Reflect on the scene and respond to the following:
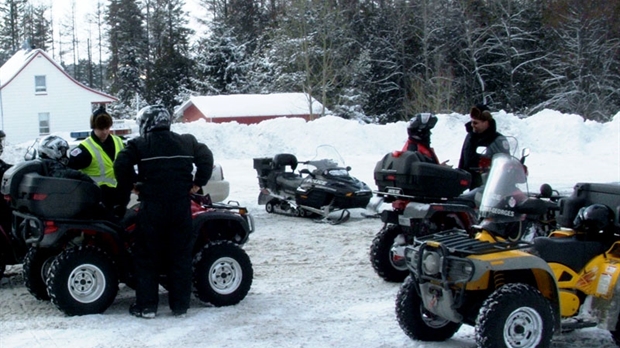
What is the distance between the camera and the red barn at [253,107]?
1807 inches

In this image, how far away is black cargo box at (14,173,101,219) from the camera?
7.47m

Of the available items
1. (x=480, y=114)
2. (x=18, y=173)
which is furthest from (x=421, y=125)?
(x=18, y=173)

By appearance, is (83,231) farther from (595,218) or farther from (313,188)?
(313,188)

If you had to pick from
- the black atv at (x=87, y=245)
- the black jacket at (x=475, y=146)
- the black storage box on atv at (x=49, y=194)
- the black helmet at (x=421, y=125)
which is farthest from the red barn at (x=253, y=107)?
the black storage box on atv at (x=49, y=194)

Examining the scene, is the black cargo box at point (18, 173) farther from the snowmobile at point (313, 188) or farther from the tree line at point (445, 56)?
the tree line at point (445, 56)

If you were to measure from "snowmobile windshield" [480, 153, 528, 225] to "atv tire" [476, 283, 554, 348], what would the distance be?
668 mm

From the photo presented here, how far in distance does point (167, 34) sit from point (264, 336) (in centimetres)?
5921

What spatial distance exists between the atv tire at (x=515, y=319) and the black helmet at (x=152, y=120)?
338cm

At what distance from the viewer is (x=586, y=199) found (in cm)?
668

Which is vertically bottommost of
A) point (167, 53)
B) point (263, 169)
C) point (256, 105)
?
point (263, 169)

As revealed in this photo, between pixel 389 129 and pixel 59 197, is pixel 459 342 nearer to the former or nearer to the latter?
Answer: pixel 59 197

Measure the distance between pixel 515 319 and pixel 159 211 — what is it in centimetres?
324

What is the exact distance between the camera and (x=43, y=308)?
7957 millimetres

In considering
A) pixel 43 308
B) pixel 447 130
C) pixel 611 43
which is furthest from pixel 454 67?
pixel 43 308
